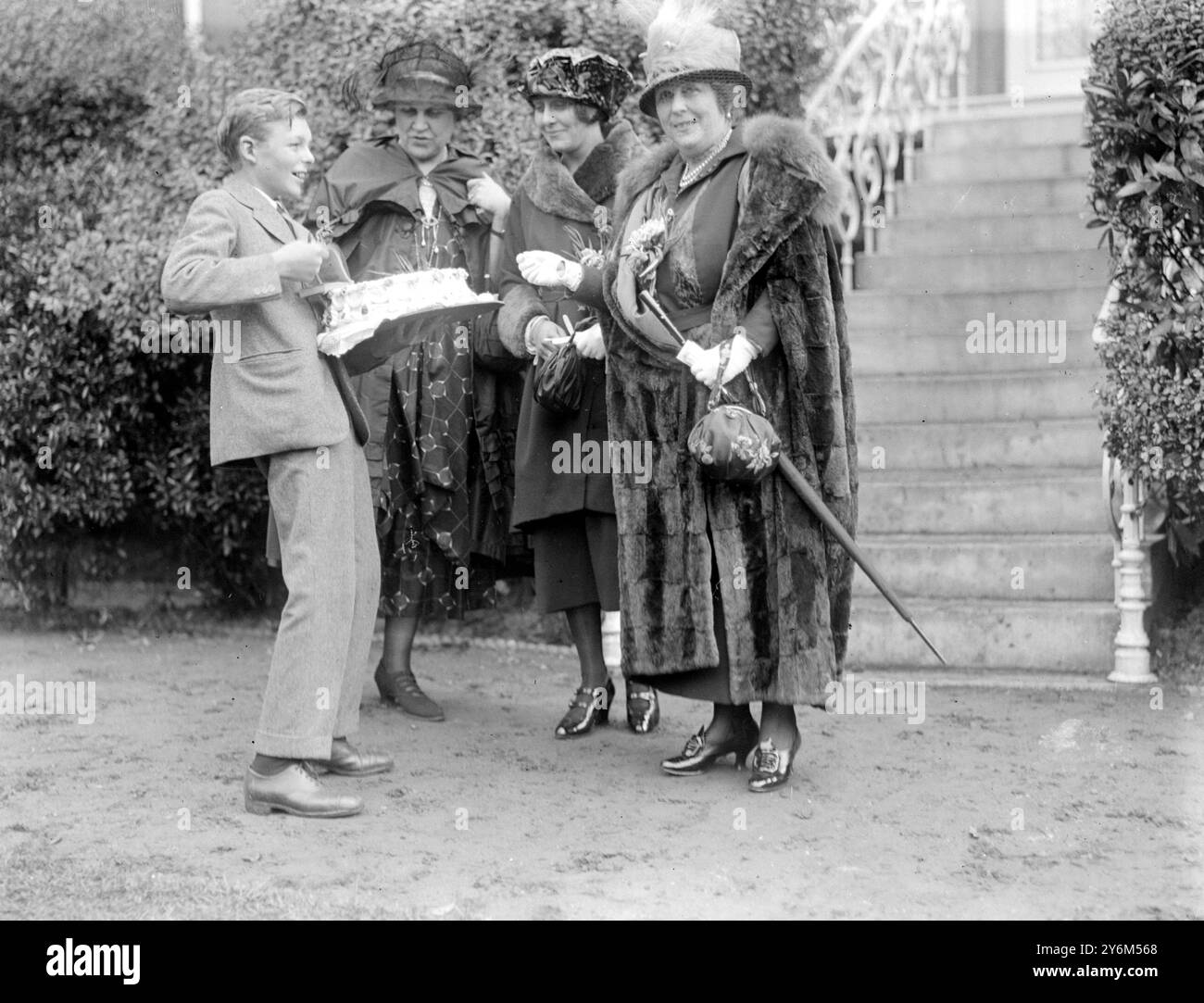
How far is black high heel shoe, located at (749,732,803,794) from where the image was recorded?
4590 millimetres

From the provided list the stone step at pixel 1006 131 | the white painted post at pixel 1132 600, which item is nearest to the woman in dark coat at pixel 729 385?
the white painted post at pixel 1132 600

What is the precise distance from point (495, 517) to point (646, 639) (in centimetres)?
117

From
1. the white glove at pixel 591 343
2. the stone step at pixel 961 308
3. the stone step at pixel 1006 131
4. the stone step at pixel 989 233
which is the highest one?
the stone step at pixel 1006 131

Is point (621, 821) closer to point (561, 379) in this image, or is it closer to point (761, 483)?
point (761, 483)

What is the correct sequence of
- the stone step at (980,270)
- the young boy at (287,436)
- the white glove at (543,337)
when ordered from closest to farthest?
the young boy at (287,436)
the white glove at (543,337)
the stone step at (980,270)

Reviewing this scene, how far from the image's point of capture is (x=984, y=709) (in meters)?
5.73

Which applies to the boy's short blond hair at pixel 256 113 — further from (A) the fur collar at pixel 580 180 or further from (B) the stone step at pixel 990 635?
(B) the stone step at pixel 990 635

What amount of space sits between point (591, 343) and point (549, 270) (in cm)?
29

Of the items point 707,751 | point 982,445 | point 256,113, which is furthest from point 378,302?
point 982,445

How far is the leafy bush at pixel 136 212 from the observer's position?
7.10 metres

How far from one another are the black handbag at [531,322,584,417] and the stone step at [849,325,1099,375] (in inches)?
113

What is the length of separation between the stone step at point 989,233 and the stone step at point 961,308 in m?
0.42
